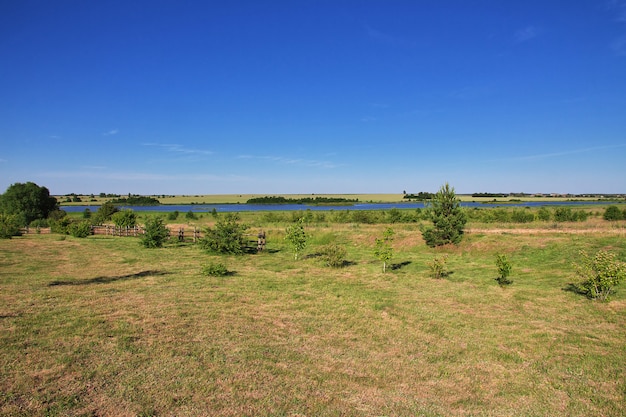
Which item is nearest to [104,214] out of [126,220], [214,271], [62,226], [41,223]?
[41,223]

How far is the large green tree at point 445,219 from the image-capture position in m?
27.5

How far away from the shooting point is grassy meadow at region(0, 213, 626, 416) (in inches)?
239

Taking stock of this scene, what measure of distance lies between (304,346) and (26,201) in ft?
209

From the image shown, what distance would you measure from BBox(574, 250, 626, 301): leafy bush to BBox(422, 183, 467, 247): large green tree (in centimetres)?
1364

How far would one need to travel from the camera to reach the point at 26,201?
179 ft

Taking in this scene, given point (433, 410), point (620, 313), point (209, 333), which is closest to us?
point (433, 410)

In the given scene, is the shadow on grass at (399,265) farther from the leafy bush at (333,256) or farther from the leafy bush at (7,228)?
the leafy bush at (7,228)

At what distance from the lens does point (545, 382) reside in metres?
6.91

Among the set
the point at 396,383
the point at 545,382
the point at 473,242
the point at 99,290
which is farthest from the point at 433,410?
the point at 473,242

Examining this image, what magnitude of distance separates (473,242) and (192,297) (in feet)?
71.8

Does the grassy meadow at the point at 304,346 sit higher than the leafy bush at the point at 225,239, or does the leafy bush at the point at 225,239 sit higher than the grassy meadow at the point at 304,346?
the leafy bush at the point at 225,239

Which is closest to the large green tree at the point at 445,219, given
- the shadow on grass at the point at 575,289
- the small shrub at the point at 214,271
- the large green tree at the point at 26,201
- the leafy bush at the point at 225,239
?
the shadow on grass at the point at 575,289

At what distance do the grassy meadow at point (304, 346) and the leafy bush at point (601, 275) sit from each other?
0.52m

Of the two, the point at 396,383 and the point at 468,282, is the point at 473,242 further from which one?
the point at 396,383
